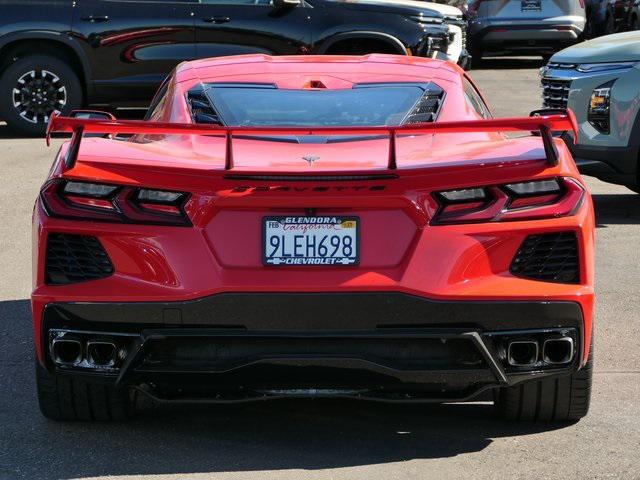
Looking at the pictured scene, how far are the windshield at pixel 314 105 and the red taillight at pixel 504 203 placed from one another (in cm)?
114

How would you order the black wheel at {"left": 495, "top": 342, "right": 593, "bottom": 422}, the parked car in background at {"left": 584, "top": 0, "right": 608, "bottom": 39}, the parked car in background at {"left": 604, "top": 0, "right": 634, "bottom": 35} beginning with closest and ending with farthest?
1. the black wheel at {"left": 495, "top": 342, "right": 593, "bottom": 422}
2. the parked car in background at {"left": 604, "top": 0, "right": 634, "bottom": 35}
3. the parked car in background at {"left": 584, "top": 0, "right": 608, "bottom": 39}

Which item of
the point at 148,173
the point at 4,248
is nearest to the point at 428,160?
the point at 148,173

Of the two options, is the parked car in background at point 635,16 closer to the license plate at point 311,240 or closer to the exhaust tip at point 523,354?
the exhaust tip at point 523,354

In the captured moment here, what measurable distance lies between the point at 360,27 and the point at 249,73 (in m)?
8.70

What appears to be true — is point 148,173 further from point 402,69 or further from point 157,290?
point 402,69

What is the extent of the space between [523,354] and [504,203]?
1.68ft

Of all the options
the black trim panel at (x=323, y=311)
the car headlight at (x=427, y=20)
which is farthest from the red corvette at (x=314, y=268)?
the car headlight at (x=427, y=20)

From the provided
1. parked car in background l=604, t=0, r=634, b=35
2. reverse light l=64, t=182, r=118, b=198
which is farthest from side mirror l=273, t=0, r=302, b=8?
parked car in background l=604, t=0, r=634, b=35

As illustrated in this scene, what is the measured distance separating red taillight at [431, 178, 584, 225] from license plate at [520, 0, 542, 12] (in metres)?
17.2

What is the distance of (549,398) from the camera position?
201 inches

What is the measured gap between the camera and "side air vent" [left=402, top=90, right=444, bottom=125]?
18.8 ft

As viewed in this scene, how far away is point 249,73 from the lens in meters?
6.09

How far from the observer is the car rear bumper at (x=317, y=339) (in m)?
4.50

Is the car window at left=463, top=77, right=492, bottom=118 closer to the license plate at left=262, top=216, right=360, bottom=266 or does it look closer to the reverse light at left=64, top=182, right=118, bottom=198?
the license plate at left=262, top=216, right=360, bottom=266
